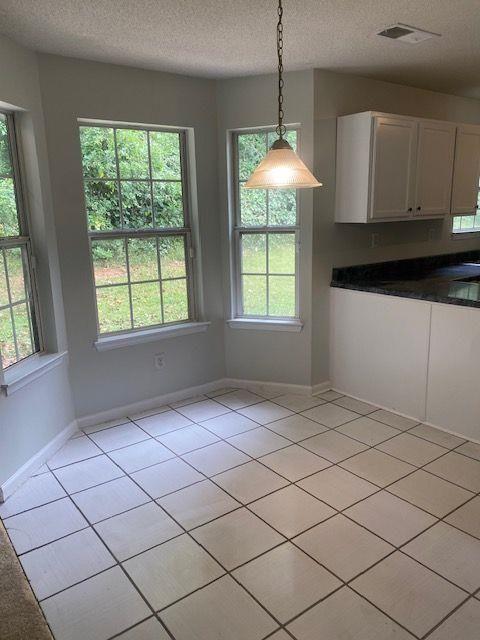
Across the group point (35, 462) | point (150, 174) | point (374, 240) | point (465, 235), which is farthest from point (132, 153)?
point (465, 235)

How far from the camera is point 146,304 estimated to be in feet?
11.8

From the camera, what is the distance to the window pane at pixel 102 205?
325 centimetres

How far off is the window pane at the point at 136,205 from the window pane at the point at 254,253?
775 mm

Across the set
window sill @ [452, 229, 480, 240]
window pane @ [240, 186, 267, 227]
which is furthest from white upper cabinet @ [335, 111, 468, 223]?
window sill @ [452, 229, 480, 240]

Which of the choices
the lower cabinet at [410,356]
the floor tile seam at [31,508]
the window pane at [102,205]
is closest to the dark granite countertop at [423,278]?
the lower cabinet at [410,356]

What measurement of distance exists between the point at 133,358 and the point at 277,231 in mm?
1454

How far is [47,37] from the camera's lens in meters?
2.61

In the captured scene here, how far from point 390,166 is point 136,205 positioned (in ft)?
6.07

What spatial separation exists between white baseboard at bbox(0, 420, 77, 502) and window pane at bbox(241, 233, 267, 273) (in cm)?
175

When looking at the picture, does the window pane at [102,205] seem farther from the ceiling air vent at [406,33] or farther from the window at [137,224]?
the ceiling air vent at [406,33]

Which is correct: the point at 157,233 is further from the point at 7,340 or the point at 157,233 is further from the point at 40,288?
the point at 7,340

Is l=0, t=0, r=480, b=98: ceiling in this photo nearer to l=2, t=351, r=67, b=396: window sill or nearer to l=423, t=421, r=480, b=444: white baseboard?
l=2, t=351, r=67, b=396: window sill

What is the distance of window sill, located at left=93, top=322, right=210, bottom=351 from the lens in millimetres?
3400

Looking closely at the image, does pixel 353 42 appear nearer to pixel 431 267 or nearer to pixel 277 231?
pixel 277 231
